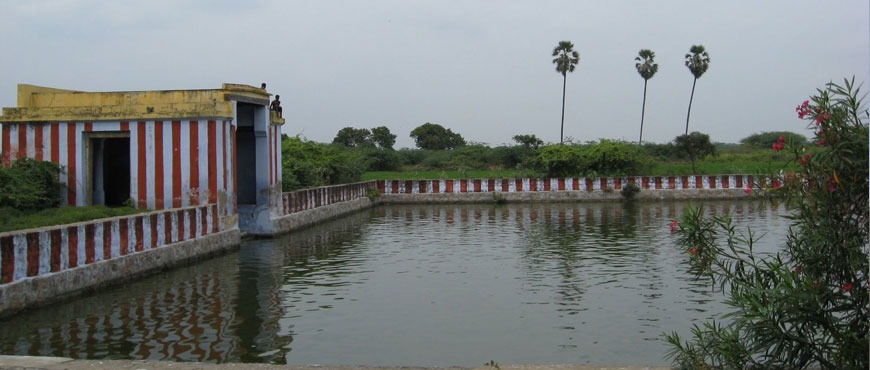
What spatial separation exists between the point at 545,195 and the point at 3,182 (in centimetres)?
2390

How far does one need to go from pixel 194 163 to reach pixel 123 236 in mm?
4211

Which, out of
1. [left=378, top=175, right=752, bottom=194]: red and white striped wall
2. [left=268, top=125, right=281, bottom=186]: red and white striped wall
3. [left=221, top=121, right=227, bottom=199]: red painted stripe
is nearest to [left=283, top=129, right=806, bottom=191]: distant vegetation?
[left=378, top=175, right=752, bottom=194]: red and white striped wall

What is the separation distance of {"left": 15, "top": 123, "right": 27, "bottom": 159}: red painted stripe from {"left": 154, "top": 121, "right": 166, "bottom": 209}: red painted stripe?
9.63 feet

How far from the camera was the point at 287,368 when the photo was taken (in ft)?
21.6

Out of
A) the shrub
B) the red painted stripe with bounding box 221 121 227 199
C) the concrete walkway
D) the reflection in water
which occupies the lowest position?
the reflection in water

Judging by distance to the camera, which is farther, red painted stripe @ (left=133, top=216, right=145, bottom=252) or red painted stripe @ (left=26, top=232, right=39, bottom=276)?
red painted stripe @ (left=133, top=216, right=145, bottom=252)

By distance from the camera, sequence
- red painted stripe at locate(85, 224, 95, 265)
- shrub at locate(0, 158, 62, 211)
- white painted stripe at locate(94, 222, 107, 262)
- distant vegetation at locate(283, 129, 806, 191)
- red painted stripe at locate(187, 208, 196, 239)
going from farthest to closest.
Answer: distant vegetation at locate(283, 129, 806, 191), red painted stripe at locate(187, 208, 196, 239), shrub at locate(0, 158, 62, 211), white painted stripe at locate(94, 222, 107, 262), red painted stripe at locate(85, 224, 95, 265)

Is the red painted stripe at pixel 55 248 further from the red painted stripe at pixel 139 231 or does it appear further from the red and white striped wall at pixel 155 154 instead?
the red and white striped wall at pixel 155 154

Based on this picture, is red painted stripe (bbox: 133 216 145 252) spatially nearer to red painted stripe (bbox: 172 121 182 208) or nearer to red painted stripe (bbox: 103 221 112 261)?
red painted stripe (bbox: 103 221 112 261)

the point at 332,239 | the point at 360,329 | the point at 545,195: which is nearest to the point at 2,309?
the point at 360,329

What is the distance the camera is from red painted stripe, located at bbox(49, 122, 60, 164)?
17.3 m

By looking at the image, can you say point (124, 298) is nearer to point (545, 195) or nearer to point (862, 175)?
point (862, 175)

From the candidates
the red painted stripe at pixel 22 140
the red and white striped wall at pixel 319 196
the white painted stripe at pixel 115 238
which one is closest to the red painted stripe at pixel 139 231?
the white painted stripe at pixel 115 238

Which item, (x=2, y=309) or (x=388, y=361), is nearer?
(x=388, y=361)
